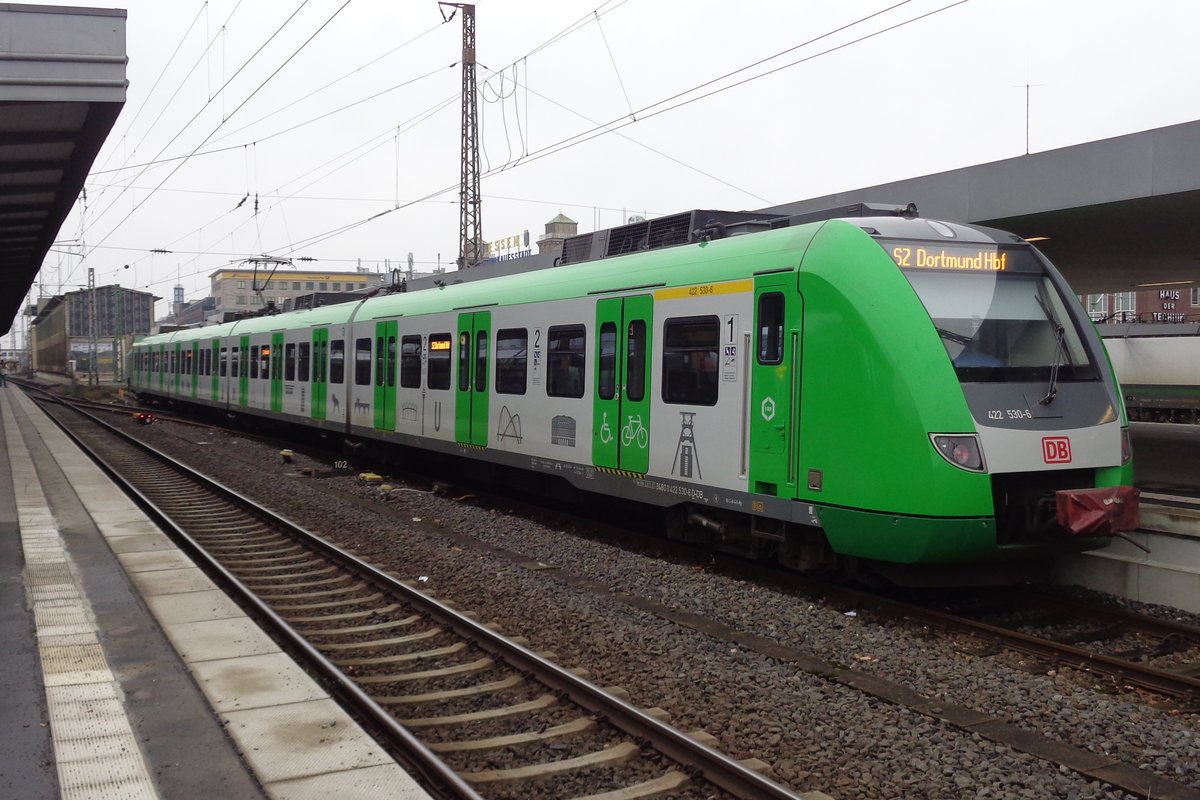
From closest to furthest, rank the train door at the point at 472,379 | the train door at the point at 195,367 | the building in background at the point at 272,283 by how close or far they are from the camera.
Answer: the train door at the point at 472,379, the train door at the point at 195,367, the building in background at the point at 272,283

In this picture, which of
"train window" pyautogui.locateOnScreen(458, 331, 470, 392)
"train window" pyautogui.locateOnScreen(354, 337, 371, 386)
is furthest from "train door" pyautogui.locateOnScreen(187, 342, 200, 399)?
"train window" pyautogui.locateOnScreen(458, 331, 470, 392)

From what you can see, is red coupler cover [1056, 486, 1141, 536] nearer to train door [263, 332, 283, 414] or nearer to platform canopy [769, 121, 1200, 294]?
platform canopy [769, 121, 1200, 294]

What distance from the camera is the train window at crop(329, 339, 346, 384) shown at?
19.0 m

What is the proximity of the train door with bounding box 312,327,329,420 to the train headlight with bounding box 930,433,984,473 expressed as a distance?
1490cm

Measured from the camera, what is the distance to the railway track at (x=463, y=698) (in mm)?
4648

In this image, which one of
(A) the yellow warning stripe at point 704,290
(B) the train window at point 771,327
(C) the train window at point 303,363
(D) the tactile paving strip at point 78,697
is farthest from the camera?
(C) the train window at point 303,363

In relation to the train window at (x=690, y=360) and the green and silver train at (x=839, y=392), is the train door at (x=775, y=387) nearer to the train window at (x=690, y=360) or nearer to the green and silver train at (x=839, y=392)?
the green and silver train at (x=839, y=392)

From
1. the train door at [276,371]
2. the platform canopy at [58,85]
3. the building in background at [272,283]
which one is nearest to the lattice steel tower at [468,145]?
the train door at [276,371]

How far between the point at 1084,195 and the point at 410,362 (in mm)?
9749

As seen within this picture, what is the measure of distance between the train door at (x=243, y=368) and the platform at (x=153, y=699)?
55.2 feet

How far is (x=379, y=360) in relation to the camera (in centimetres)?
1720

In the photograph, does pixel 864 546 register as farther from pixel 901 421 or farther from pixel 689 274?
pixel 689 274

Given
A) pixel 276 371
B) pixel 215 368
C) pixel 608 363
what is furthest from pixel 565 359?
pixel 215 368

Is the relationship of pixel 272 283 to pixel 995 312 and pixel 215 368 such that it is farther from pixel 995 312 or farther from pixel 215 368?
pixel 995 312
